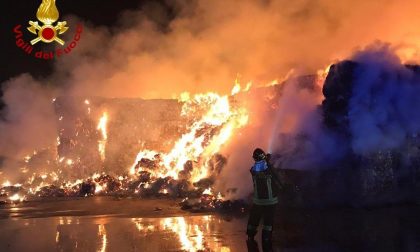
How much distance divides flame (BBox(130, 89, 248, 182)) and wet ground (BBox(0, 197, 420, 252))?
9.73 metres

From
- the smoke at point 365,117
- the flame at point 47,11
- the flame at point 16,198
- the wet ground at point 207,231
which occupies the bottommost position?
the wet ground at point 207,231

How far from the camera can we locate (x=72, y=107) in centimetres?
3059

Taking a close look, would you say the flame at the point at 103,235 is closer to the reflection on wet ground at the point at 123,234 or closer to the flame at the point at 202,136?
the reflection on wet ground at the point at 123,234

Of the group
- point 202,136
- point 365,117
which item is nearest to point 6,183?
point 202,136

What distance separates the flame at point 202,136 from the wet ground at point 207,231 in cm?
973

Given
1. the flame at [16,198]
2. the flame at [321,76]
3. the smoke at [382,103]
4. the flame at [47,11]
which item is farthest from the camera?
the flame at [16,198]

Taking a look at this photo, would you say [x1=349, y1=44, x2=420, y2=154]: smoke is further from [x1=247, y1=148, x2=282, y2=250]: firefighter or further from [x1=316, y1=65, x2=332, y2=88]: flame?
[x1=247, y1=148, x2=282, y2=250]: firefighter

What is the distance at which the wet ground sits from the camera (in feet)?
26.2

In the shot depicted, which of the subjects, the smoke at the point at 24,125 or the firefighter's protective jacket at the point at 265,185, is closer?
the firefighter's protective jacket at the point at 265,185

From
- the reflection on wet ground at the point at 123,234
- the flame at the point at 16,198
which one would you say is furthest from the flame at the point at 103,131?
the reflection on wet ground at the point at 123,234

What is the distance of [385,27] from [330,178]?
567 inches

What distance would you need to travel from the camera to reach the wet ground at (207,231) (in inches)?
315

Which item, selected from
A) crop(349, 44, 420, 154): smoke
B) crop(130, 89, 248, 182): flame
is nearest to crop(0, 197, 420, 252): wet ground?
crop(349, 44, 420, 154): smoke

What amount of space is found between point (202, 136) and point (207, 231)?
15.8m
